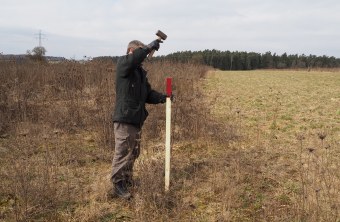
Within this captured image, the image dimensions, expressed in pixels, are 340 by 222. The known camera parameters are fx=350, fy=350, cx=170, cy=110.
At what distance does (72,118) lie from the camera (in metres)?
7.84

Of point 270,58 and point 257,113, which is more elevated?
point 270,58

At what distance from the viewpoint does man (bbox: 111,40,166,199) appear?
4.04 meters

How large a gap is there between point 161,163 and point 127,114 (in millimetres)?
1208

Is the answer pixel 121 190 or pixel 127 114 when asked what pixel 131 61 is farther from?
pixel 121 190

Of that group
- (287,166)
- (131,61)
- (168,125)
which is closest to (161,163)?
(168,125)

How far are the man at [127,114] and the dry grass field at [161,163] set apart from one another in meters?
0.21

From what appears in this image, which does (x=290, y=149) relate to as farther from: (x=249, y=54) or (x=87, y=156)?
(x=249, y=54)

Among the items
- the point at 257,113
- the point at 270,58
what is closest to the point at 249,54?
the point at 270,58

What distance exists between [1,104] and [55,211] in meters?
5.07

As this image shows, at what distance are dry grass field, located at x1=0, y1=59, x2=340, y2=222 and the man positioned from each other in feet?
0.70

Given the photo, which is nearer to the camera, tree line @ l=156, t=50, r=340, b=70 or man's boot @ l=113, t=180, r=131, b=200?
man's boot @ l=113, t=180, r=131, b=200

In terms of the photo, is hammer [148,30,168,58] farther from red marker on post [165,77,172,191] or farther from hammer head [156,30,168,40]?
red marker on post [165,77,172,191]

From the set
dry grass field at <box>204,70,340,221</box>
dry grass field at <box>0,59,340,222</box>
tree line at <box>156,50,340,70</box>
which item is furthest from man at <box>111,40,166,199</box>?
tree line at <box>156,50,340,70</box>

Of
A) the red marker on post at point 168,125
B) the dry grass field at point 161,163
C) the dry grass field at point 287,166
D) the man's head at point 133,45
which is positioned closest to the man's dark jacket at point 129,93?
the man's head at point 133,45
